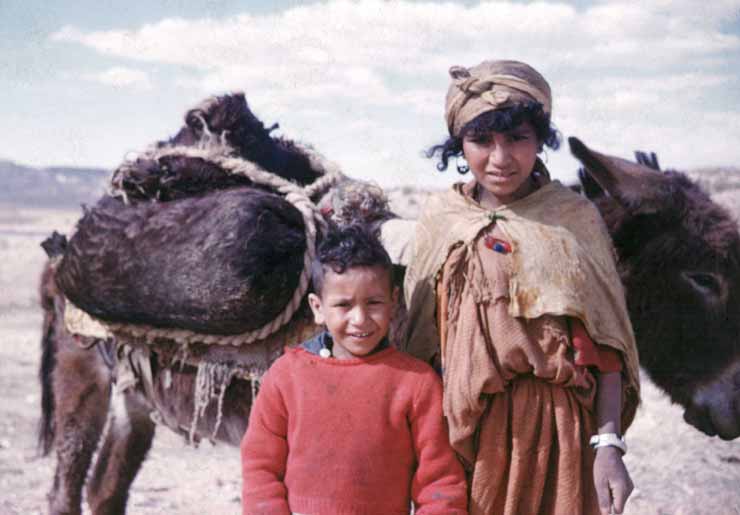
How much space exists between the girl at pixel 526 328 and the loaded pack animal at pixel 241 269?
66 centimetres

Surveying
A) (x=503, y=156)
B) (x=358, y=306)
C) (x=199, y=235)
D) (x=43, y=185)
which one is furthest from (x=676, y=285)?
(x=43, y=185)

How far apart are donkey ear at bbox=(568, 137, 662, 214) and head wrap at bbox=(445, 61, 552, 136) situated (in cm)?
82

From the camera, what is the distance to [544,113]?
2051 mm

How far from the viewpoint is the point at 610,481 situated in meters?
1.89

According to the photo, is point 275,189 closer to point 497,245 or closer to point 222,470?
point 497,245

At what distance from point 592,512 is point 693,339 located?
1105mm

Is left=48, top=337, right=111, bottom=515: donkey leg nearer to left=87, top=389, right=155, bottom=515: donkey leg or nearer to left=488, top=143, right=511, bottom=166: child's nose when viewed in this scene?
left=87, top=389, right=155, bottom=515: donkey leg

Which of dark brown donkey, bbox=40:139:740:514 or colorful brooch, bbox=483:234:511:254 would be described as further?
dark brown donkey, bbox=40:139:740:514

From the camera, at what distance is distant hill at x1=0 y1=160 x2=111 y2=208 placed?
69688 millimetres

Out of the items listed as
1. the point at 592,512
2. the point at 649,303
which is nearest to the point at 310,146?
the point at 649,303

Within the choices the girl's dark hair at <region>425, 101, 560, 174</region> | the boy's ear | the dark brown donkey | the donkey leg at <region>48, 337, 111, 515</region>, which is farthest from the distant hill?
the girl's dark hair at <region>425, 101, 560, 174</region>

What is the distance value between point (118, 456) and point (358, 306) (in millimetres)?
2470

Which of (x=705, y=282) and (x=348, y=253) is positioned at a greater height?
(x=348, y=253)

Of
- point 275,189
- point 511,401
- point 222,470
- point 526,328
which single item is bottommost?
point 222,470
